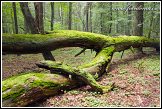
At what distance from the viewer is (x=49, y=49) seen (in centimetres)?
917

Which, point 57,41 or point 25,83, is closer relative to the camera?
point 25,83

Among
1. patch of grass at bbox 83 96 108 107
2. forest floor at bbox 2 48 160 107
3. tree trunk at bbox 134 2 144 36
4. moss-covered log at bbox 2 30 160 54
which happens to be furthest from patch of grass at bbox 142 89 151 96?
tree trunk at bbox 134 2 144 36

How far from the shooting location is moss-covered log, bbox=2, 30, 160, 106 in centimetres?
593

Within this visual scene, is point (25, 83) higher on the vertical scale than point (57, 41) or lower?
lower

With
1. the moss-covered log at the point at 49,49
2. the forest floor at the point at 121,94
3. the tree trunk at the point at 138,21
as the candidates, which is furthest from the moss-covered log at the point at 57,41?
the tree trunk at the point at 138,21

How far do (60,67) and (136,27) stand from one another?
368 inches

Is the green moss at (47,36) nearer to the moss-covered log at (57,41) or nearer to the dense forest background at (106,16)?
the moss-covered log at (57,41)

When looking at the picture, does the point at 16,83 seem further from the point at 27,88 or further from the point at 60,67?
the point at 60,67

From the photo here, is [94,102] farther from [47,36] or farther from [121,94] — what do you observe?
[47,36]

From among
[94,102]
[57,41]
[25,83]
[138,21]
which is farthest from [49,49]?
[138,21]

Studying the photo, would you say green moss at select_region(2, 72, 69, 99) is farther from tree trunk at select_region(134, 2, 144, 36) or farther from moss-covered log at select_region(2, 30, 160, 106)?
tree trunk at select_region(134, 2, 144, 36)

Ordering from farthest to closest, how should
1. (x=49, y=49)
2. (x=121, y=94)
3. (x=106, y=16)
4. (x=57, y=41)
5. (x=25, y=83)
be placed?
(x=106, y=16)
(x=57, y=41)
(x=49, y=49)
(x=121, y=94)
(x=25, y=83)

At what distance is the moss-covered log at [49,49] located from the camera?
5926mm

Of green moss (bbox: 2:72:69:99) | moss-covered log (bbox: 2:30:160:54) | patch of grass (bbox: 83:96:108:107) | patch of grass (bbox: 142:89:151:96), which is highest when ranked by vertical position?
moss-covered log (bbox: 2:30:160:54)
